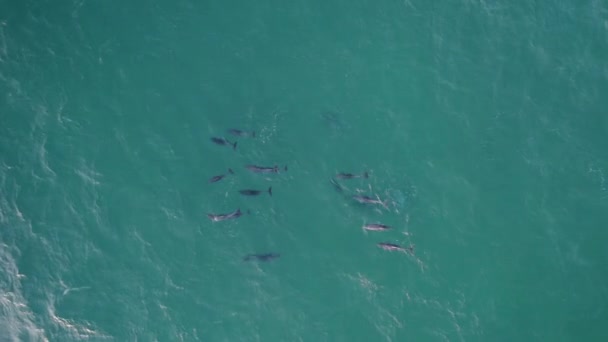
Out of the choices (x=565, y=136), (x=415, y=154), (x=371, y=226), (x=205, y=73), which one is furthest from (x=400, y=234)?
(x=205, y=73)

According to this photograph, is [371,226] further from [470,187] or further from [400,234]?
[470,187]

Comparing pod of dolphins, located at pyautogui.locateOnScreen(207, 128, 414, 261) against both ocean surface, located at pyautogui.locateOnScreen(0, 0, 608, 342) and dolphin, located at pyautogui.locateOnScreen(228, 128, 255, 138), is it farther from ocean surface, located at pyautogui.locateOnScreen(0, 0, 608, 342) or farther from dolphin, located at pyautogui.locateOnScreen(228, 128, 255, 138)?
ocean surface, located at pyautogui.locateOnScreen(0, 0, 608, 342)

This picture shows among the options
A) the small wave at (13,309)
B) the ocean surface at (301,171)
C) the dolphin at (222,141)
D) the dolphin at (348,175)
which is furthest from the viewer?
the dolphin at (222,141)

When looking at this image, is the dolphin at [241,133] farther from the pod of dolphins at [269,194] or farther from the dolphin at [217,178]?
the dolphin at [217,178]


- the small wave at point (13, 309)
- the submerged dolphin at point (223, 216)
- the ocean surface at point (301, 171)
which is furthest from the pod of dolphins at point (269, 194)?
the small wave at point (13, 309)

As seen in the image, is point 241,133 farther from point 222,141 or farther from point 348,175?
point 348,175

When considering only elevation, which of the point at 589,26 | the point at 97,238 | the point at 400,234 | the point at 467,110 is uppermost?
the point at 589,26

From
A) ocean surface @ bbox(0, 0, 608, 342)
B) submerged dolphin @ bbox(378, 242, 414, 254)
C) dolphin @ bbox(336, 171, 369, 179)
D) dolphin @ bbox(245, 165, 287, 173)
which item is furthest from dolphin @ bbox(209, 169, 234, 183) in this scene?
submerged dolphin @ bbox(378, 242, 414, 254)

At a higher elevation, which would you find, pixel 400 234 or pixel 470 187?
pixel 470 187

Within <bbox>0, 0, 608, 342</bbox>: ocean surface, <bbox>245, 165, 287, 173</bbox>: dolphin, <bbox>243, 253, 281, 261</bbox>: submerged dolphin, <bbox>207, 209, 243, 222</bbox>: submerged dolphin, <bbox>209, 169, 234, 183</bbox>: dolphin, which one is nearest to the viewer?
A: <bbox>0, 0, 608, 342</bbox>: ocean surface
